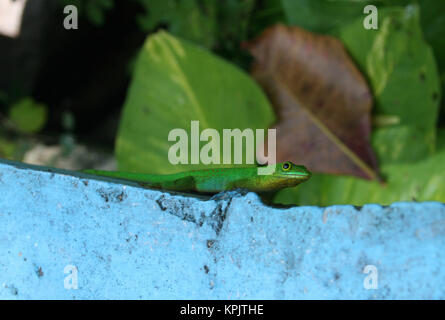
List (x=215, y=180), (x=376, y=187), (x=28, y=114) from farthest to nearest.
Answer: (x=28, y=114), (x=376, y=187), (x=215, y=180)

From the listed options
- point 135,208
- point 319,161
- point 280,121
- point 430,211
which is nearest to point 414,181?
point 319,161

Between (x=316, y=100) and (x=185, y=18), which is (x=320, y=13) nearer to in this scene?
(x=316, y=100)

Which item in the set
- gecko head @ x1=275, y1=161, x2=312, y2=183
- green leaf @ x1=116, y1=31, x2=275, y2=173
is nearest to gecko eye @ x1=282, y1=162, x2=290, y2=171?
gecko head @ x1=275, y1=161, x2=312, y2=183

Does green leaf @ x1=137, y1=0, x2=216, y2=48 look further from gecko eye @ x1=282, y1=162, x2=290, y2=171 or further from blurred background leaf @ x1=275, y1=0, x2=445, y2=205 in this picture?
gecko eye @ x1=282, y1=162, x2=290, y2=171

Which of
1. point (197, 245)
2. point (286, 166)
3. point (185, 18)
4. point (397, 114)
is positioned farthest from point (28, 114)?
point (197, 245)

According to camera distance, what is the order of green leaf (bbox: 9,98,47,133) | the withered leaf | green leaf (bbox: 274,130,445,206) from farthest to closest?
green leaf (bbox: 9,98,47,133) < the withered leaf < green leaf (bbox: 274,130,445,206)

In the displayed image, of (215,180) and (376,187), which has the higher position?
(376,187)

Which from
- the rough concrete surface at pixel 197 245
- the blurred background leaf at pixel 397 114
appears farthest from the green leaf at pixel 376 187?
the rough concrete surface at pixel 197 245

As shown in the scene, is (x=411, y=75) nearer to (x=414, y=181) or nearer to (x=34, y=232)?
(x=414, y=181)
